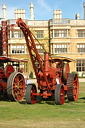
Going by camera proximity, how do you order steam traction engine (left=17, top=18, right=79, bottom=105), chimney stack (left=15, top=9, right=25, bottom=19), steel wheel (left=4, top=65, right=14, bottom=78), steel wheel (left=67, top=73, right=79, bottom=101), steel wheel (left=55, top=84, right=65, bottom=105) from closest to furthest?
steel wheel (left=55, top=84, right=65, bottom=105)
steam traction engine (left=17, top=18, right=79, bottom=105)
steel wheel (left=67, top=73, right=79, bottom=101)
steel wheel (left=4, top=65, right=14, bottom=78)
chimney stack (left=15, top=9, right=25, bottom=19)

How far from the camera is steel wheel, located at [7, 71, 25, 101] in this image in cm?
1146

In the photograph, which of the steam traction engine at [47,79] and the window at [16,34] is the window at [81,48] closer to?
the window at [16,34]

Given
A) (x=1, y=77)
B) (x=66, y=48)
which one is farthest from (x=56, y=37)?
(x=1, y=77)

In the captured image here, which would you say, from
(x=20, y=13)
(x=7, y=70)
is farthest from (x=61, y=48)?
(x=7, y=70)

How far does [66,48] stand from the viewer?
41000mm

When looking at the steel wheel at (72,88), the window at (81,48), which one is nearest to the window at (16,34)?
the window at (81,48)

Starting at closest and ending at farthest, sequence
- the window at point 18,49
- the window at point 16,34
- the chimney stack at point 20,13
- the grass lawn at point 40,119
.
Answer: the grass lawn at point 40,119
the window at point 18,49
the window at point 16,34
the chimney stack at point 20,13

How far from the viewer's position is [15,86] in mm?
11875

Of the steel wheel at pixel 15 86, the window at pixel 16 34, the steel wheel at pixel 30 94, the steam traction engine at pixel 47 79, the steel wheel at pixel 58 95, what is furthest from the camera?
the window at pixel 16 34

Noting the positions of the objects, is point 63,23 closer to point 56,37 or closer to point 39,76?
point 56,37

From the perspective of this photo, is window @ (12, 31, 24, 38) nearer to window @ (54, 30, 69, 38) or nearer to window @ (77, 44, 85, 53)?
window @ (54, 30, 69, 38)

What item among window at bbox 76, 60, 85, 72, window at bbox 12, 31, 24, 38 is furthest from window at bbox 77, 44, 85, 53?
window at bbox 12, 31, 24, 38

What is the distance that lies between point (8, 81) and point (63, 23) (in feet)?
101

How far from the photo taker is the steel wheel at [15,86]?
1146cm
